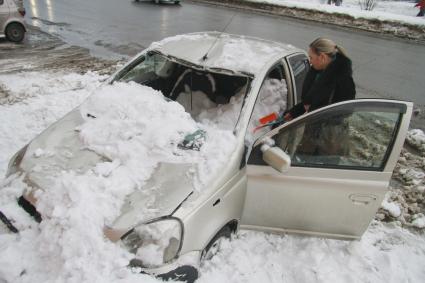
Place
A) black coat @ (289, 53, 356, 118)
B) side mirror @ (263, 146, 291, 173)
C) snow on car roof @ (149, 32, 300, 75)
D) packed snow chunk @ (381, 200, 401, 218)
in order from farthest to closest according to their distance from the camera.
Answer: packed snow chunk @ (381, 200, 401, 218), snow on car roof @ (149, 32, 300, 75), black coat @ (289, 53, 356, 118), side mirror @ (263, 146, 291, 173)

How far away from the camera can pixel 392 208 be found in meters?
3.92

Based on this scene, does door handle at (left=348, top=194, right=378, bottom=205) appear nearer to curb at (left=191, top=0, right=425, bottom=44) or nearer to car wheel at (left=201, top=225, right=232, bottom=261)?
car wheel at (left=201, top=225, right=232, bottom=261)

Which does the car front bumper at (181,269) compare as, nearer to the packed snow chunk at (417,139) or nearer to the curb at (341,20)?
the packed snow chunk at (417,139)

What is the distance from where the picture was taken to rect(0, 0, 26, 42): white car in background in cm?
912

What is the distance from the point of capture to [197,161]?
8.45ft

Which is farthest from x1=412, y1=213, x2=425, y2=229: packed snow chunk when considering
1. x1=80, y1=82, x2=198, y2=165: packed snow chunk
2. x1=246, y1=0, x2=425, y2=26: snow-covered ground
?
x1=246, y1=0, x2=425, y2=26: snow-covered ground

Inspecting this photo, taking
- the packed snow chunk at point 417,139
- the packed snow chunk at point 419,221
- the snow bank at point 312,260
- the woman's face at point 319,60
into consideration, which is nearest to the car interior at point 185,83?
the woman's face at point 319,60

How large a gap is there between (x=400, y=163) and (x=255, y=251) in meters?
3.02

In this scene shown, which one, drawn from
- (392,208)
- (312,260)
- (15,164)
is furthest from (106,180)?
(392,208)

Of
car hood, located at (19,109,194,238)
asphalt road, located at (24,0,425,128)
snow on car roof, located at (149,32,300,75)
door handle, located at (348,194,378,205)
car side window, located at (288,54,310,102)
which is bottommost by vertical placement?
asphalt road, located at (24,0,425,128)

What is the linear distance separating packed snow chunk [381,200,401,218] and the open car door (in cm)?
126

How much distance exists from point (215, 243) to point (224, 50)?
194 cm

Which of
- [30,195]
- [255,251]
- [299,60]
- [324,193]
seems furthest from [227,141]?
[299,60]

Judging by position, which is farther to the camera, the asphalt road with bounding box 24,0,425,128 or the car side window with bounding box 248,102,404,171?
the asphalt road with bounding box 24,0,425,128
